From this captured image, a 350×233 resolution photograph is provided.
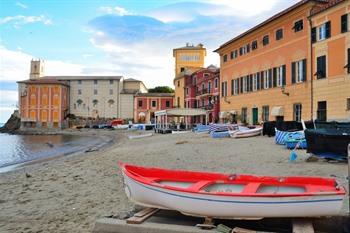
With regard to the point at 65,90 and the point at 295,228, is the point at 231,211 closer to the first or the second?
the point at 295,228

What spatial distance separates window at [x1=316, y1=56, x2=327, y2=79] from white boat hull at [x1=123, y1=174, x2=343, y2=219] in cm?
2552

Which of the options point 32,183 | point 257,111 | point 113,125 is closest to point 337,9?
point 257,111

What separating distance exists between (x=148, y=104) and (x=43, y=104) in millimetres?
25743

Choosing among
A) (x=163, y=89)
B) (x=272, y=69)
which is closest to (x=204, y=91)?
(x=272, y=69)

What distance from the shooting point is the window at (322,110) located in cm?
2939

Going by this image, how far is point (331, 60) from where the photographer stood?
2847 centimetres

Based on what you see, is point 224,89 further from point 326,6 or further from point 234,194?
point 234,194

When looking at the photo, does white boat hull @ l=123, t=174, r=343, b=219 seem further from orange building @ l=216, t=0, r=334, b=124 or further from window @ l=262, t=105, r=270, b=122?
window @ l=262, t=105, r=270, b=122

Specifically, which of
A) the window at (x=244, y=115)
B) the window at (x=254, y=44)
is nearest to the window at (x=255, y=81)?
the window at (x=254, y=44)

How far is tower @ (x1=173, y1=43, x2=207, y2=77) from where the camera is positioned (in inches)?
3430

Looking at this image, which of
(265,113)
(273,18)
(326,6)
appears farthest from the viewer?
(265,113)

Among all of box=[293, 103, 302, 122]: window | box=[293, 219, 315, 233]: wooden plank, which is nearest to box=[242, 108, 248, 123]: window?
box=[293, 103, 302, 122]: window

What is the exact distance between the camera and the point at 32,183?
12961 millimetres

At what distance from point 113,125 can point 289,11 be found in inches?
2207
